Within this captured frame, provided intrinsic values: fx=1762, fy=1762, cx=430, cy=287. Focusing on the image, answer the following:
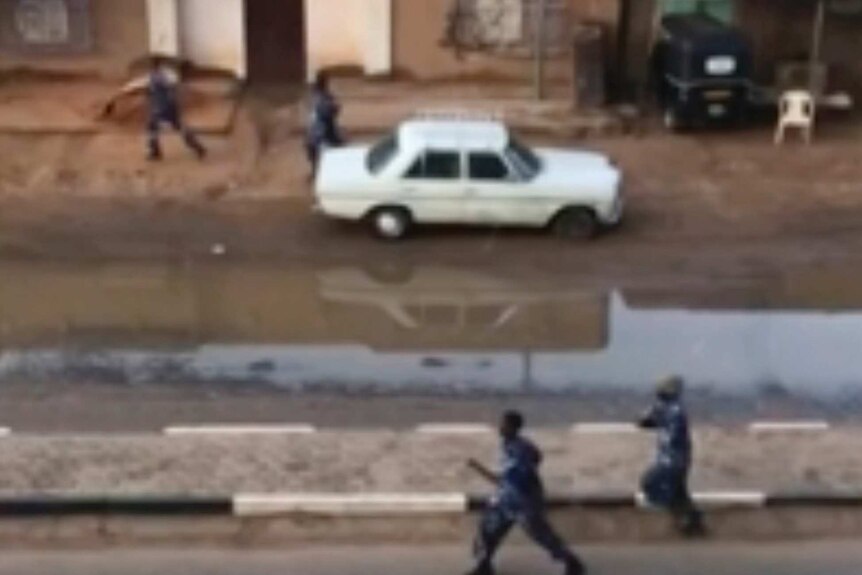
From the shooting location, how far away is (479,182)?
1980 cm

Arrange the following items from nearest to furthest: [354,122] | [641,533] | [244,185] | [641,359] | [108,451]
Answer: [641,533], [108,451], [641,359], [244,185], [354,122]

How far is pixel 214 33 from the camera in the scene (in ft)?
81.6

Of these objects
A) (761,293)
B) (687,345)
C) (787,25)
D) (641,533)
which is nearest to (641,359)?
(687,345)

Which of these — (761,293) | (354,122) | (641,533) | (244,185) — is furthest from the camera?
(354,122)

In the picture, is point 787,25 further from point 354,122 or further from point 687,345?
point 687,345

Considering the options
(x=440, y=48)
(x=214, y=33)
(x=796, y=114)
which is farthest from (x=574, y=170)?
(x=214, y=33)

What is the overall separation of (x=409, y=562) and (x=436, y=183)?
7.20 meters

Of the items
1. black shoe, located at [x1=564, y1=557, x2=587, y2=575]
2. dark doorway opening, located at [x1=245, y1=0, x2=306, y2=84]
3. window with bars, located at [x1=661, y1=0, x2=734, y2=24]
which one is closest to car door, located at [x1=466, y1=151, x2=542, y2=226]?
window with bars, located at [x1=661, y1=0, x2=734, y2=24]

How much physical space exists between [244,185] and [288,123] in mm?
2248

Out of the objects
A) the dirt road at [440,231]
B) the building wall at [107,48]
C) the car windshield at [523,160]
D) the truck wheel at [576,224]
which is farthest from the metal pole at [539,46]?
the building wall at [107,48]

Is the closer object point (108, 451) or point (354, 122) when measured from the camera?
point (108, 451)

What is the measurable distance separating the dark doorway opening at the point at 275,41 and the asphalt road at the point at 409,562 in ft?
42.0

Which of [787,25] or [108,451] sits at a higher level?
[787,25]

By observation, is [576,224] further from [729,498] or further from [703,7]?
[729,498]
